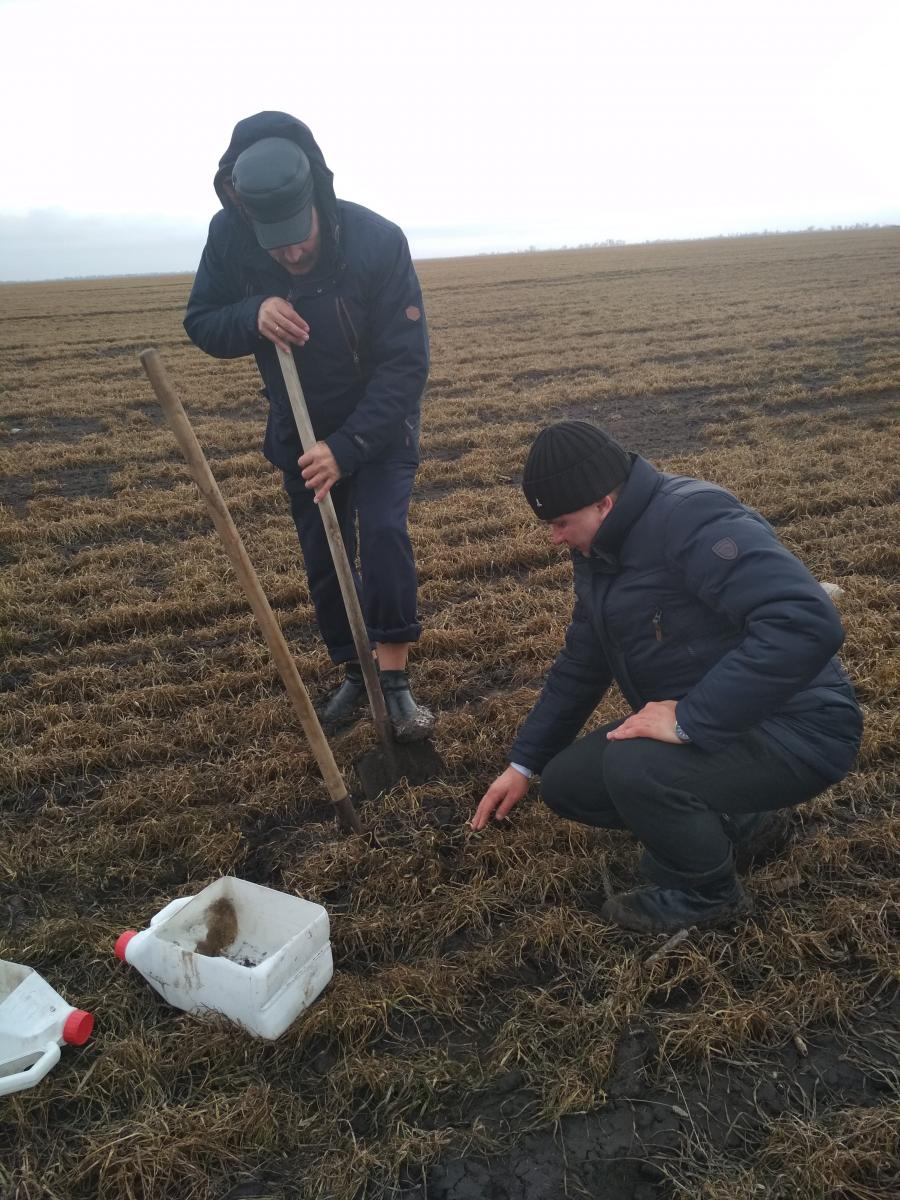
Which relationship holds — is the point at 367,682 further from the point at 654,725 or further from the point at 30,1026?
the point at 30,1026

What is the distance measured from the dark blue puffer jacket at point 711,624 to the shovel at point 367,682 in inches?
36.5

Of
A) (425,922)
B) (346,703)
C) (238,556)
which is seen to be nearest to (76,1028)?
(425,922)

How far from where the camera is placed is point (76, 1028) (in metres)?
2.32

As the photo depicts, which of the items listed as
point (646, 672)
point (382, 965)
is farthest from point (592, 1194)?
point (646, 672)

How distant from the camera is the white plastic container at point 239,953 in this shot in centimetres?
228

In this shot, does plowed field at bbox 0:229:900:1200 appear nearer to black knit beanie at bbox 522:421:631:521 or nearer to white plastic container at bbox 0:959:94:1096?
white plastic container at bbox 0:959:94:1096

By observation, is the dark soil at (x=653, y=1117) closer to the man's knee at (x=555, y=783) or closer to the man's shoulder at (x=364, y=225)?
the man's knee at (x=555, y=783)

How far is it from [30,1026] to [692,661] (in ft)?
7.24

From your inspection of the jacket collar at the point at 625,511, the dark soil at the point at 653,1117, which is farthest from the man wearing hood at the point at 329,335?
the dark soil at the point at 653,1117

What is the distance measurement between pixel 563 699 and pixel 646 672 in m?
0.40

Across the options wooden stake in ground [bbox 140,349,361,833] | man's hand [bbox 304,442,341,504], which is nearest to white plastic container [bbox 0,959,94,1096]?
wooden stake in ground [bbox 140,349,361,833]

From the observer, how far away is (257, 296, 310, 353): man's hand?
3.05 m

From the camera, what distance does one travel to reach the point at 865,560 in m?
5.45

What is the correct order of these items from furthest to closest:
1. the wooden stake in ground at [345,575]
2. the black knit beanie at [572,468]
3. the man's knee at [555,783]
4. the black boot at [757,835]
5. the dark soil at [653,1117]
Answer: the wooden stake in ground at [345,575] → the man's knee at [555,783] → the black boot at [757,835] → the black knit beanie at [572,468] → the dark soil at [653,1117]
